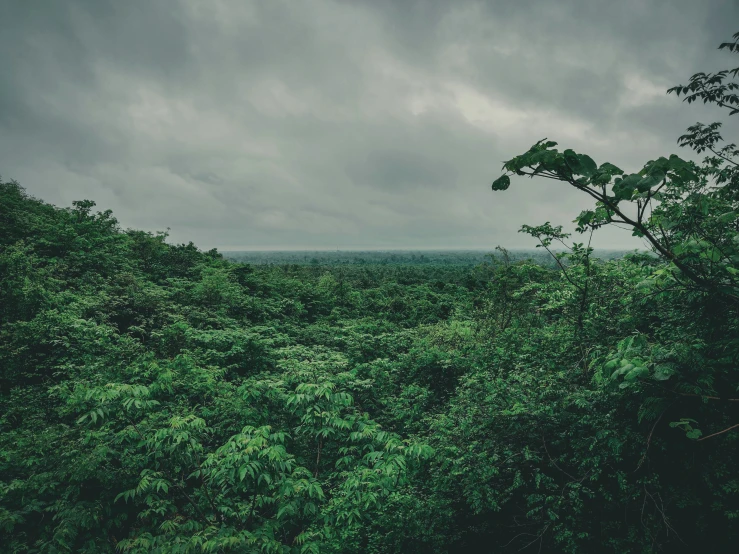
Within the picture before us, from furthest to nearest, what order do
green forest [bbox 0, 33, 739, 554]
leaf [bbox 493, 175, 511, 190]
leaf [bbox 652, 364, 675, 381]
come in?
green forest [bbox 0, 33, 739, 554] → leaf [bbox 493, 175, 511, 190] → leaf [bbox 652, 364, 675, 381]

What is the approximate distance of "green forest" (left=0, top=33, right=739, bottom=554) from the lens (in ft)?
9.09

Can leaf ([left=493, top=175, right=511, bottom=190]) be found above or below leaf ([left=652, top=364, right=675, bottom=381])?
above

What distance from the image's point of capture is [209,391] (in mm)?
6918

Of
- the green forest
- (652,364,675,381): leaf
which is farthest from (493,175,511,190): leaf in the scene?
(652,364,675,381): leaf

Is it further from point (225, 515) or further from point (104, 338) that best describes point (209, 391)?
point (104, 338)

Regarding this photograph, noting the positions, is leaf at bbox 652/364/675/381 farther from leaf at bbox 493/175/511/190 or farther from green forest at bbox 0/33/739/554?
leaf at bbox 493/175/511/190

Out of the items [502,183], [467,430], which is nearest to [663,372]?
[502,183]

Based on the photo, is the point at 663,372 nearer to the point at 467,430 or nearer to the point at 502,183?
the point at 502,183

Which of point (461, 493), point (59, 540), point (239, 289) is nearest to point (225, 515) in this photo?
point (59, 540)

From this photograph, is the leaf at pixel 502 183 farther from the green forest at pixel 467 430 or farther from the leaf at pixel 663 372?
the leaf at pixel 663 372

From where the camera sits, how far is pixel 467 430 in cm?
500

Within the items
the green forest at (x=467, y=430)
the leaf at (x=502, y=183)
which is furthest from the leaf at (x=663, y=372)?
the leaf at (x=502, y=183)

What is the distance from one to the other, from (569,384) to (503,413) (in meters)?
1.44

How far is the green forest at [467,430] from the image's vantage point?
2.77 m
